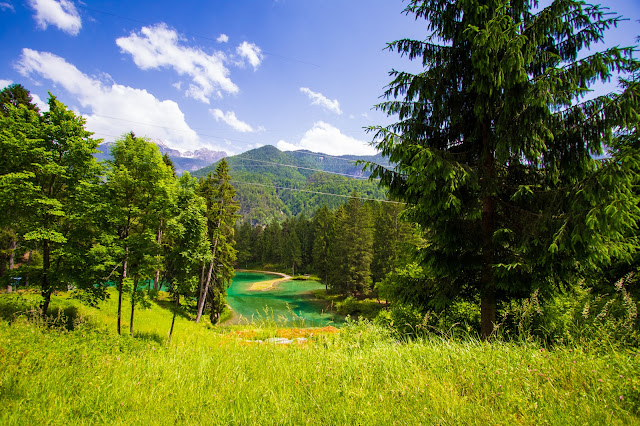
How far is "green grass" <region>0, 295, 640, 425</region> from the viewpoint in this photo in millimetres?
2406

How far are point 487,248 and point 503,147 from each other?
2237 mm

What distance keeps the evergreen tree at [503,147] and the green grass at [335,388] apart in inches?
86.1

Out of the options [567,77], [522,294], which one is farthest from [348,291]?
[567,77]

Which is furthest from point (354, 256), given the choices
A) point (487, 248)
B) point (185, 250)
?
point (487, 248)

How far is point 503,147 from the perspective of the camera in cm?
568

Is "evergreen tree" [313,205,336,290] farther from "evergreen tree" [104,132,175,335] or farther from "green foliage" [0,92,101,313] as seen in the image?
"green foliage" [0,92,101,313]

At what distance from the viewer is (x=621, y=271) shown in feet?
30.6

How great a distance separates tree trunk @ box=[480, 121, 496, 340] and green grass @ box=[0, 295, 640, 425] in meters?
2.53

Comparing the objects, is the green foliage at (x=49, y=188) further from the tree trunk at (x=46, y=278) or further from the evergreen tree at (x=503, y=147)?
the evergreen tree at (x=503, y=147)

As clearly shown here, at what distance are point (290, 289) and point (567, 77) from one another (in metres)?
47.9

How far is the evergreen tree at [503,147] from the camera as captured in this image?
503 cm

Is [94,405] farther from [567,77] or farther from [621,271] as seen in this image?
[621,271]

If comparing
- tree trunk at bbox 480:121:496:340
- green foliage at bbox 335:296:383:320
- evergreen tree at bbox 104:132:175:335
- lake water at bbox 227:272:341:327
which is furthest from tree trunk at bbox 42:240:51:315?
green foliage at bbox 335:296:383:320

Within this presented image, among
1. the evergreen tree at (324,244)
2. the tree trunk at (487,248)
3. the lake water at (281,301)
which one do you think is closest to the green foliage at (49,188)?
the lake water at (281,301)
